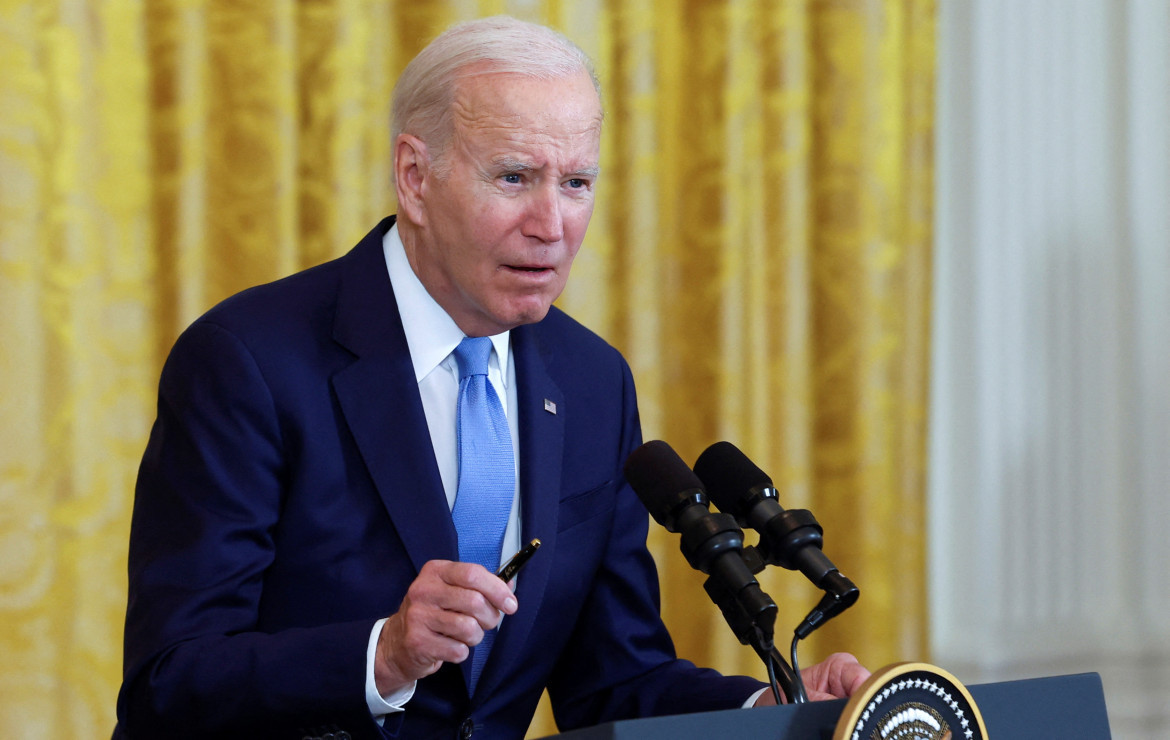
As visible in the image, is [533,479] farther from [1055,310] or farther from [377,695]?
[1055,310]

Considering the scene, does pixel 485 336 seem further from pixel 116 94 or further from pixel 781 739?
pixel 116 94

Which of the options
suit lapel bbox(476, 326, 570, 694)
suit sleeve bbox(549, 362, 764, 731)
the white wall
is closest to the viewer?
suit lapel bbox(476, 326, 570, 694)

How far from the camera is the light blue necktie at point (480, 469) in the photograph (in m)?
1.56

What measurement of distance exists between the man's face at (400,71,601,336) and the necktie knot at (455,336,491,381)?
8 centimetres

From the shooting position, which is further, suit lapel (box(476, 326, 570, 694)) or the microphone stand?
suit lapel (box(476, 326, 570, 694))

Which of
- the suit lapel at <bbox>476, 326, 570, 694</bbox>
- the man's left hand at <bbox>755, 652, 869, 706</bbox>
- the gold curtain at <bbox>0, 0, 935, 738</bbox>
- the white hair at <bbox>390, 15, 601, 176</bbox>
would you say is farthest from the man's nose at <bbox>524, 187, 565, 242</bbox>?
the gold curtain at <bbox>0, 0, 935, 738</bbox>

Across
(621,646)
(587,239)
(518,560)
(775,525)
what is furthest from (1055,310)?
(518,560)

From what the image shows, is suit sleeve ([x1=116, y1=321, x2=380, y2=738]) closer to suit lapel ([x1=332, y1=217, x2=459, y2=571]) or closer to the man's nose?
suit lapel ([x1=332, y1=217, x2=459, y2=571])

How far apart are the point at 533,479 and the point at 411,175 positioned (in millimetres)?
441

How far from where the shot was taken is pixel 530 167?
149 centimetres

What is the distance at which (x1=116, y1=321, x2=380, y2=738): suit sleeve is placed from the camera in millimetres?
1312

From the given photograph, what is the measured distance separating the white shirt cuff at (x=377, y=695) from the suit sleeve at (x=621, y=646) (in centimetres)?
44

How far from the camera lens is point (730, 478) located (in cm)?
118

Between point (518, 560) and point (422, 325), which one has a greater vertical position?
point (422, 325)
